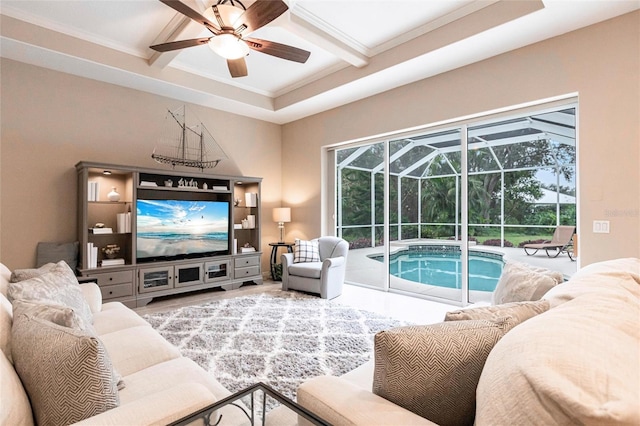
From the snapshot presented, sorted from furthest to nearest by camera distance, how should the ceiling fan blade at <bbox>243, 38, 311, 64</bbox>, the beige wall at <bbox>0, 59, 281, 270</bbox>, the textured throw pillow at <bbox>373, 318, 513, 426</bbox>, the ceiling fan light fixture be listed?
1. the beige wall at <bbox>0, 59, 281, 270</bbox>
2. the ceiling fan blade at <bbox>243, 38, 311, 64</bbox>
3. the ceiling fan light fixture
4. the textured throw pillow at <bbox>373, 318, 513, 426</bbox>

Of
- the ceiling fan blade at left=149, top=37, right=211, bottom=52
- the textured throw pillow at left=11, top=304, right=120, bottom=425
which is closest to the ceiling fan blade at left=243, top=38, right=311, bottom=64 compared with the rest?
the ceiling fan blade at left=149, top=37, right=211, bottom=52

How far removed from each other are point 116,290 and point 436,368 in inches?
163

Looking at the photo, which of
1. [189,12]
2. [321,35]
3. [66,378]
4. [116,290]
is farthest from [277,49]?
[116,290]

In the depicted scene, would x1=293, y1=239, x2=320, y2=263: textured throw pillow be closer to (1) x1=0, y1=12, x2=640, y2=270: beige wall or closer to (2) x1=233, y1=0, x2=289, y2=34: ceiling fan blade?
(1) x1=0, y1=12, x2=640, y2=270: beige wall

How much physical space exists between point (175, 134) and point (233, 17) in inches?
117

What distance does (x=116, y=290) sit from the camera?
12.7 feet

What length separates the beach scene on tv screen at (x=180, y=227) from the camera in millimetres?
4172

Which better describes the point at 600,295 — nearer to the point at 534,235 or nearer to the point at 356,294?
the point at 534,235

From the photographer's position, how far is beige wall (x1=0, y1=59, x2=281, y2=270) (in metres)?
3.62

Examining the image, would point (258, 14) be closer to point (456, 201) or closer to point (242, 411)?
point (242, 411)

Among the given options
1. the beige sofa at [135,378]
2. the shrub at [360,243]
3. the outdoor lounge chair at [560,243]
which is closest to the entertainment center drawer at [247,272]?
the shrub at [360,243]

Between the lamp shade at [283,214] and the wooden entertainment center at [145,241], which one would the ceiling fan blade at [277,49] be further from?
the lamp shade at [283,214]

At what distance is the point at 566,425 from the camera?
0.55 metres

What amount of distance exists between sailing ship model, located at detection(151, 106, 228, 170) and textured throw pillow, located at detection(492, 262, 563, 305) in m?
4.09
